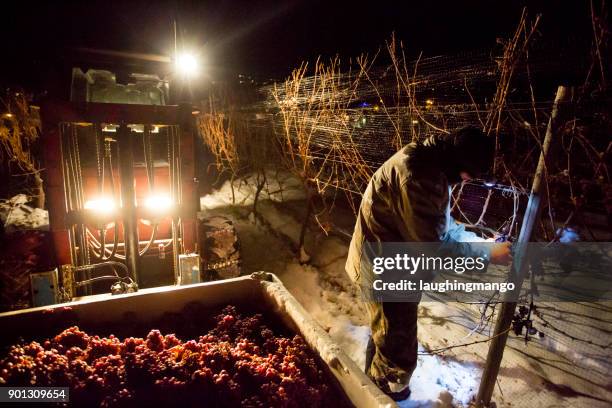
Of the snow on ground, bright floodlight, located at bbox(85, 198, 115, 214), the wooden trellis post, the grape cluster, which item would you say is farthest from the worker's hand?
bright floodlight, located at bbox(85, 198, 115, 214)

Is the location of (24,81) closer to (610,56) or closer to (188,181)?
(188,181)

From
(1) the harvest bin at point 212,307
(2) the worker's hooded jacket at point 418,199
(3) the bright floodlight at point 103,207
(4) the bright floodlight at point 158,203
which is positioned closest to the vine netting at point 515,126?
(2) the worker's hooded jacket at point 418,199

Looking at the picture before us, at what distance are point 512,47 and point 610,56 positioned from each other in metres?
0.92

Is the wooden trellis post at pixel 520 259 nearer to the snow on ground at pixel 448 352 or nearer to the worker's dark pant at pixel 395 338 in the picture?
the snow on ground at pixel 448 352

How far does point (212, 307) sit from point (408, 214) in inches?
74.3

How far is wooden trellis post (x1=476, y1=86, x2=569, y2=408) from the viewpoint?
2652 millimetres

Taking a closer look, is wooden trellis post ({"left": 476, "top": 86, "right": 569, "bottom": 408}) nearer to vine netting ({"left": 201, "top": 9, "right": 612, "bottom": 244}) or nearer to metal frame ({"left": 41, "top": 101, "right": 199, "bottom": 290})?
vine netting ({"left": 201, "top": 9, "right": 612, "bottom": 244})

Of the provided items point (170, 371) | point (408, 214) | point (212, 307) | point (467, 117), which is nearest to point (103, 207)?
point (212, 307)

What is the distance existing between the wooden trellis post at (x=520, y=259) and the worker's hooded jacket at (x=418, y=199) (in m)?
0.30

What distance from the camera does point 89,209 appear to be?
4.30m

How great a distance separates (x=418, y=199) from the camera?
2676 mm

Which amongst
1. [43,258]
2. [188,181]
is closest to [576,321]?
[188,181]

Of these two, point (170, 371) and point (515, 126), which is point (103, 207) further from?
point (515, 126)

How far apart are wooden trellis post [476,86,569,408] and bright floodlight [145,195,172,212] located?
4139mm
